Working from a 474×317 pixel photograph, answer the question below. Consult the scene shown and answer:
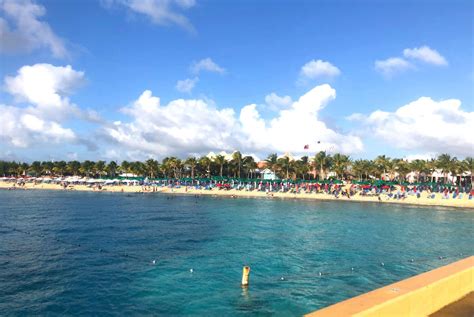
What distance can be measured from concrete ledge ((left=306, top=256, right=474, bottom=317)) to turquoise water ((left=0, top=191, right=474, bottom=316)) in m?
6.64

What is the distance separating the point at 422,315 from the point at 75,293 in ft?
49.8

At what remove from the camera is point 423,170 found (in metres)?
121

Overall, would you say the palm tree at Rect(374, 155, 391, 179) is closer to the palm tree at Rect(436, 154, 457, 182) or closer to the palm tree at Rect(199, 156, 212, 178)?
the palm tree at Rect(436, 154, 457, 182)

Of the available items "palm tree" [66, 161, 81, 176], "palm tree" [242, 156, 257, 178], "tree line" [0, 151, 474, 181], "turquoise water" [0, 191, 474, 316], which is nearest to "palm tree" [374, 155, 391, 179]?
"tree line" [0, 151, 474, 181]

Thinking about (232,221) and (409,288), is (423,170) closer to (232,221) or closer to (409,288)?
(232,221)

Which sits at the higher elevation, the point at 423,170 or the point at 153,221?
the point at 423,170

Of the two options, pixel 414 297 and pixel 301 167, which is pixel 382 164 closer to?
pixel 301 167

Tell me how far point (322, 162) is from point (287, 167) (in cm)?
1233

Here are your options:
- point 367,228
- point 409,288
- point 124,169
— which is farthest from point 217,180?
point 409,288

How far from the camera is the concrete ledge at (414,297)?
7.65 metres

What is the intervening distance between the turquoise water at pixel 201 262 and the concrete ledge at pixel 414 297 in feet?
21.8

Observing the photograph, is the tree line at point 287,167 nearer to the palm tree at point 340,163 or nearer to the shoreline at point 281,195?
the palm tree at point 340,163

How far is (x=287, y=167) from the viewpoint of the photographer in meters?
127

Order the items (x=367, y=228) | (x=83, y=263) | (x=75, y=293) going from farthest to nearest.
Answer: (x=367, y=228), (x=83, y=263), (x=75, y=293)
